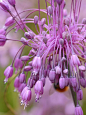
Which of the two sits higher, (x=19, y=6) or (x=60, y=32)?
(x=19, y=6)

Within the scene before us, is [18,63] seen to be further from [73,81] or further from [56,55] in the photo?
[73,81]

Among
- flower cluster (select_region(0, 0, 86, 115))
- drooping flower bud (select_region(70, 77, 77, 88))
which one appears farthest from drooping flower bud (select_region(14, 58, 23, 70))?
drooping flower bud (select_region(70, 77, 77, 88))

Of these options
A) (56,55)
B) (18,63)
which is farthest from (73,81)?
(18,63)

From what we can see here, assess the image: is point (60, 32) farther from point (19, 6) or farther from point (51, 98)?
point (19, 6)

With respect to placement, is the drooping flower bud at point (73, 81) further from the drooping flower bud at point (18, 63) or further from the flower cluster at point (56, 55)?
the drooping flower bud at point (18, 63)

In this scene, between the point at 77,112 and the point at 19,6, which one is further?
the point at 19,6

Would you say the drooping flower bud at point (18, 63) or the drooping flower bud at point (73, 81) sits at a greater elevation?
the drooping flower bud at point (18, 63)

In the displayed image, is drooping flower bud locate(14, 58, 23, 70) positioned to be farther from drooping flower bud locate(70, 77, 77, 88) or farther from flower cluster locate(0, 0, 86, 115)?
drooping flower bud locate(70, 77, 77, 88)

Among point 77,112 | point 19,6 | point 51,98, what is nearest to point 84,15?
point 19,6

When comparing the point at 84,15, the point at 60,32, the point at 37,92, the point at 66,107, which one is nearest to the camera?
the point at 37,92

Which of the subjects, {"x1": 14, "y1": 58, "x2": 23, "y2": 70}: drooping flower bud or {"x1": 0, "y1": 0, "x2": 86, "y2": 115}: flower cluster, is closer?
{"x1": 0, "y1": 0, "x2": 86, "y2": 115}: flower cluster

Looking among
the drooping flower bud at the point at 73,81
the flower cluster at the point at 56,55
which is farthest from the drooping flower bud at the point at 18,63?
the drooping flower bud at the point at 73,81
